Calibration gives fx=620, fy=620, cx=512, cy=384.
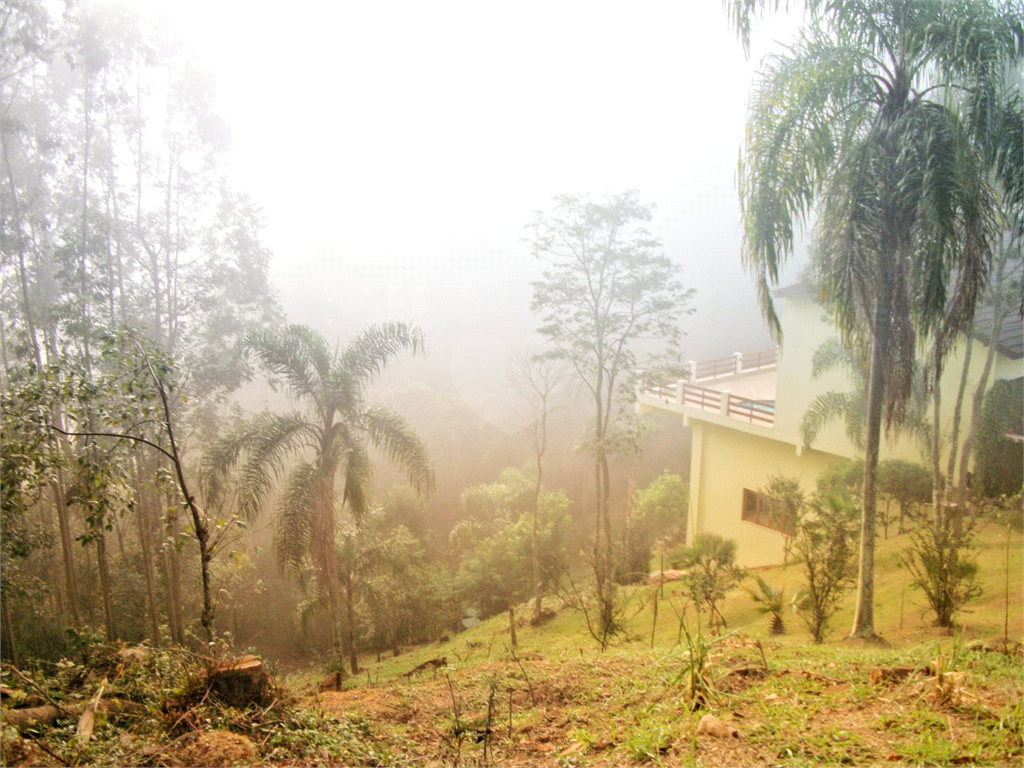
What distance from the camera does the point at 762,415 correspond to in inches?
217

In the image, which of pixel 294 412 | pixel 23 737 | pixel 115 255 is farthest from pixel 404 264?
pixel 23 737

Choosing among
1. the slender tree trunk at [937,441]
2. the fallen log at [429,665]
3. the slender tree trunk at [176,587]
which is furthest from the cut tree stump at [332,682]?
the slender tree trunk at [937,441]

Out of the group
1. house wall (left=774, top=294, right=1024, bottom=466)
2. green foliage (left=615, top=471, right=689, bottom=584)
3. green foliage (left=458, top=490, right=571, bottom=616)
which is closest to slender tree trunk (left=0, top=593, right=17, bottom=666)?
green foliage (left=458, top=490, right=571, bottom=616)

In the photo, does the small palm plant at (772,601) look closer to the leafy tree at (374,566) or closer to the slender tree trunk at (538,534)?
the slender tree trunk at (538,534)

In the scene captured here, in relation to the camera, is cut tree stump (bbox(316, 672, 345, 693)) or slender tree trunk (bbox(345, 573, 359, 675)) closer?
cut tree stump (bbox(316, 672, 345, 693))

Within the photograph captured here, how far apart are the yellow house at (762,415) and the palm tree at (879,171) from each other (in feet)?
1.12

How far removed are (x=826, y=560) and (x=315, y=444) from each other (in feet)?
13.6

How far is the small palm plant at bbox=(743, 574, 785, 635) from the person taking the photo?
5.04 m

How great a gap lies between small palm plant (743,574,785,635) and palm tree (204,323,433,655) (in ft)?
9.79

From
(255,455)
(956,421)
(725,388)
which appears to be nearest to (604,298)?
(725,388)

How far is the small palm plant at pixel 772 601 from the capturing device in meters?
5.04

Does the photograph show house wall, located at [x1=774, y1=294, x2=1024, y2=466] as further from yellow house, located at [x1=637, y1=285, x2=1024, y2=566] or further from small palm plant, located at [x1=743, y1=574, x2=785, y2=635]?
small palm plant, located at [x1=743, y1=574, x2=785, y2=635]

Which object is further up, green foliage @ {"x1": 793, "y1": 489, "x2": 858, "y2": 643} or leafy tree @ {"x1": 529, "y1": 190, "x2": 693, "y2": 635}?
leafy tree @ {"x1": 529, "y1": 190, "x2": 693, "y2": 635}

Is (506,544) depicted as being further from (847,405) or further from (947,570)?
(947,570)
